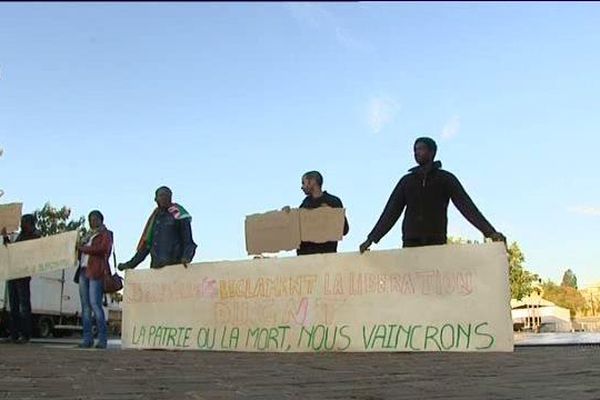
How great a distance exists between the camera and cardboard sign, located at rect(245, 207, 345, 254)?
813 centimetres

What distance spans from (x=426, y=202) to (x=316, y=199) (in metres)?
1.58

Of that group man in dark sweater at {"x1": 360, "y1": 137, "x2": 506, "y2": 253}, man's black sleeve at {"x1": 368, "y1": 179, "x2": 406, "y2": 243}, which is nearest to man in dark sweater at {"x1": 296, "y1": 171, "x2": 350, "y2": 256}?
man's black sleeve at {"x1": 368, "y1": 179, "x2": 406, "y2": 243}

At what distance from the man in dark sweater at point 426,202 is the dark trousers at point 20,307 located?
5460 millimetres

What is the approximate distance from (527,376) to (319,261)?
10.2ft

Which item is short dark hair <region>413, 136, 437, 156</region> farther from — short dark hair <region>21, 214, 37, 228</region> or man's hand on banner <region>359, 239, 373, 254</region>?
short dark hair <region>21, 214, 37, 228</region>

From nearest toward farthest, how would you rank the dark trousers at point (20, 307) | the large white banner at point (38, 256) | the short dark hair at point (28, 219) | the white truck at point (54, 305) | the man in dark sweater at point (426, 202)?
the man in dark sweater at point (426, 202), the large white banner at point (38, 256), the dark trousers at point (20, 307), the short dark hair at point (28, 219), the white truck at point (54, 305)

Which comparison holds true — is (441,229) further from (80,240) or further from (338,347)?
(80,240)

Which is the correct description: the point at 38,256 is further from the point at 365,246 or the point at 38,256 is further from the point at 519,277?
the point at 519,277

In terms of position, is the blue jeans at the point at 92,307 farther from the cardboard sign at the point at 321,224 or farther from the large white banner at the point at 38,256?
the cardboard sign at the point at 321,224

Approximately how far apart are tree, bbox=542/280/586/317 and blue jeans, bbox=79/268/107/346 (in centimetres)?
8060

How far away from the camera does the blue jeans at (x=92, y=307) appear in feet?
30.1

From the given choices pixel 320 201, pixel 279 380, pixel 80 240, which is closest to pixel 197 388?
pixel 279 380

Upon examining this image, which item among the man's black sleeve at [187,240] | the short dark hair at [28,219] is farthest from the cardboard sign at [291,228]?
the short dark hair at [28,219]

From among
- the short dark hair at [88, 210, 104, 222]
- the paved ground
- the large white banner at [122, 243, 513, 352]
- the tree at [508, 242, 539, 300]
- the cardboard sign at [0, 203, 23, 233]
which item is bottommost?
the paved ground
